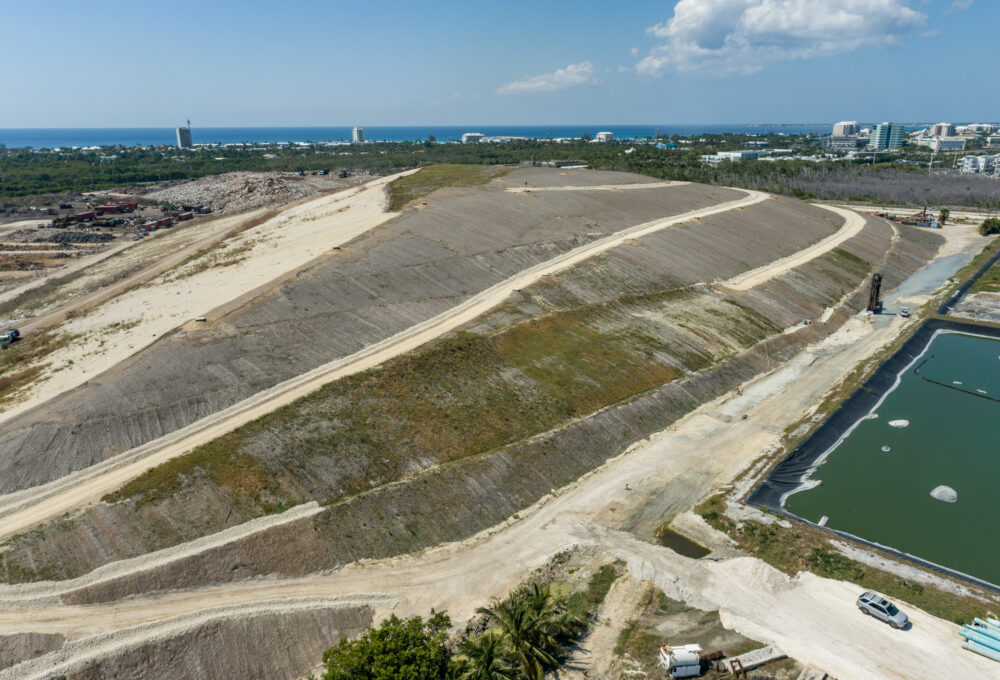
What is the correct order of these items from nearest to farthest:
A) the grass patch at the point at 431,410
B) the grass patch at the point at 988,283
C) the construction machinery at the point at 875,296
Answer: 1. the grass patch at the point at 431,410
2. the construction machinery at the point at 875,296
3. the grass patch at the point at 988,283

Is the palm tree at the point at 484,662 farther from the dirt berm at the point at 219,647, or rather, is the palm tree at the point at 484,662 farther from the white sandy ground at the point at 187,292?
the white sandy ground at the point at 187,292

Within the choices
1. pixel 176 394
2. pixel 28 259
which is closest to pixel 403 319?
pixel 176 394

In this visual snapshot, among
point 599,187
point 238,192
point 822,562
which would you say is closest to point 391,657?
point 822,562

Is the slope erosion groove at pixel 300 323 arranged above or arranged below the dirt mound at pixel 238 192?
below

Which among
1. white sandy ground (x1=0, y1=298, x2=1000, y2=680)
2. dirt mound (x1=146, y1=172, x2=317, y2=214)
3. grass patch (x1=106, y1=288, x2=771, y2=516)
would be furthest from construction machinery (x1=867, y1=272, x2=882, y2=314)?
dirt mound (x1=146, y1=172, x2=317, y2=214)

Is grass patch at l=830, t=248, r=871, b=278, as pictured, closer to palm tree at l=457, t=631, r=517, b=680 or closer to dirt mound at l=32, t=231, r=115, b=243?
palm tree at l=457, t=631, r=517, b=680

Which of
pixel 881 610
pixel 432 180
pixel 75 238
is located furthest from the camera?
pixel 75 238

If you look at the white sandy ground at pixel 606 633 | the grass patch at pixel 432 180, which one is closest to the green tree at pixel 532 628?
the white sandy ground at pixel 606 633

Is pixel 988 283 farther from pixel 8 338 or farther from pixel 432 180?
pixel 8 338
